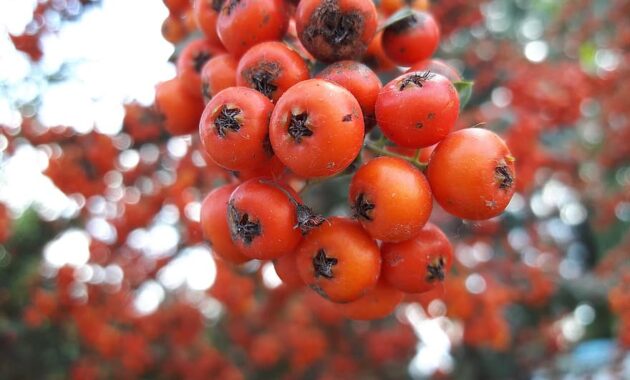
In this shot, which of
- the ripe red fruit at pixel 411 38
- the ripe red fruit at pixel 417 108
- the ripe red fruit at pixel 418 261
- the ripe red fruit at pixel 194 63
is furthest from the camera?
the ripe red fruit at pixel 194 63

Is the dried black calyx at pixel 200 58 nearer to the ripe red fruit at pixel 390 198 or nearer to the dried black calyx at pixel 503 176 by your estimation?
the ripe red fruit at pixel 390 198

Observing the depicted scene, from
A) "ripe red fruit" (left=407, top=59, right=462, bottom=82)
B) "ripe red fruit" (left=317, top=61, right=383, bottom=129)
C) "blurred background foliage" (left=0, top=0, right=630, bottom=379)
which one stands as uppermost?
"ripe red fruit" (left=407, top=59, right=462, bottom=82)

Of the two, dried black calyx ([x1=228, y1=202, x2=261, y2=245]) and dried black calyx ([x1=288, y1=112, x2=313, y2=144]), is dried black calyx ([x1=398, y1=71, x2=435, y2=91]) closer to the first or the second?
dried black calyx ([x1=288, y1=112, x2=313, y2=144])

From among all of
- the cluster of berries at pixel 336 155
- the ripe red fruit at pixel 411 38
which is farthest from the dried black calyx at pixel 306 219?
the ripe red fruit at pixel 411 38

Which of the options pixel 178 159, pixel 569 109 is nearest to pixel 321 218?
pixel 178 159

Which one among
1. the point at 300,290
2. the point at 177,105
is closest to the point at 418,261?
the point at 177,105

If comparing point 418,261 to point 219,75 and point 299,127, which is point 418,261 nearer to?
point 299,127

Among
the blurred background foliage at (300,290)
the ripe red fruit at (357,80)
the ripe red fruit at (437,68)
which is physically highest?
the ripe red fruit at (437,68)

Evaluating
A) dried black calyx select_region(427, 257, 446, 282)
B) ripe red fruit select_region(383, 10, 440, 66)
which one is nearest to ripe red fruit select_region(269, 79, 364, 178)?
dried black calyx select_region(427, 257, 446, 282)

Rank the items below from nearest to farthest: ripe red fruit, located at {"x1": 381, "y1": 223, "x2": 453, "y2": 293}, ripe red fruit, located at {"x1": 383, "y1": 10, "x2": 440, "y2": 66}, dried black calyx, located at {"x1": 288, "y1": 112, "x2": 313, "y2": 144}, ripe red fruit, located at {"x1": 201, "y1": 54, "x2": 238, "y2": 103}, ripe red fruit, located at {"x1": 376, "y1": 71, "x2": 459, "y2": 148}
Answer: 1. dried black calyx, located at {"x1": 288, "y1": 112, "x2": 313, "y2": 144}
2. ripe red fruit, located at {"x1": 376, "y1": 71, "x2": 459, "y2": 148}
3. ripe red fruit, located at {"x1": 381, "y1": 223, "x2": 453, "y2": 293}
4. ripe red fruit, located at {"x1": 201, "y1": 54, "x2": 238, "y2": 103}
5. ripe red fruit, located at {"x1": 383, "y1": 10, "x2": 440, "y2": 66}
